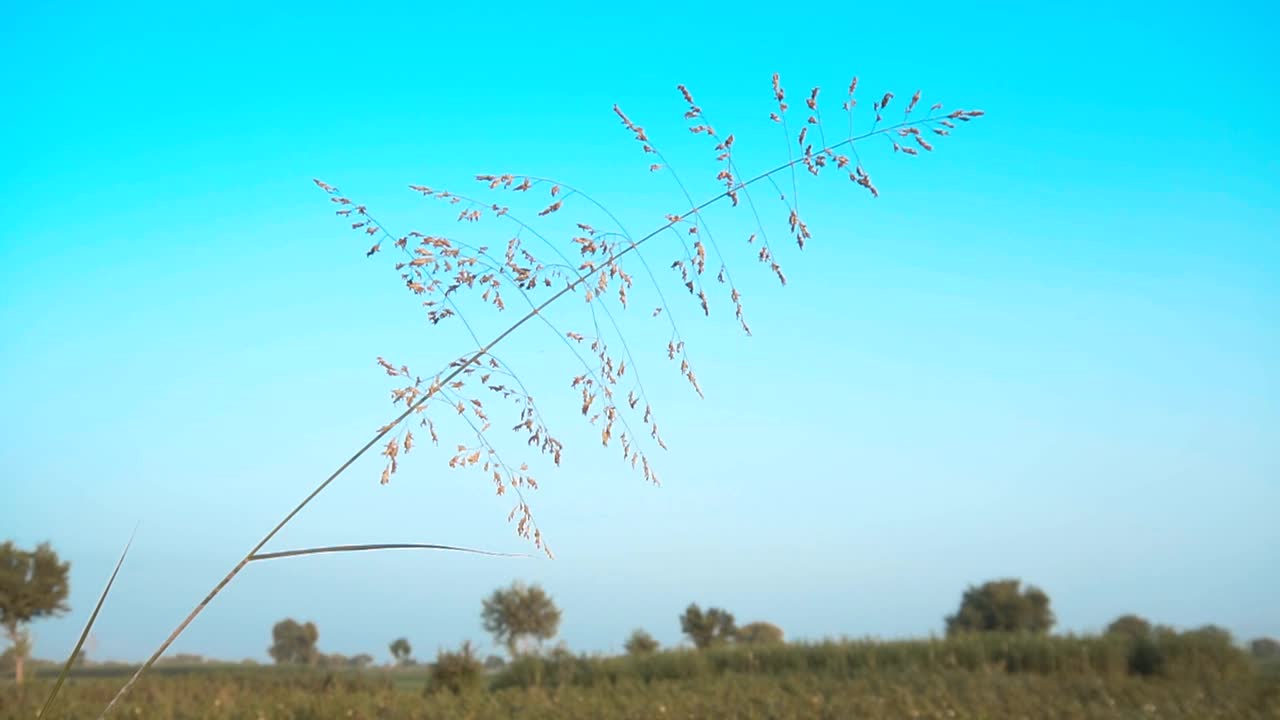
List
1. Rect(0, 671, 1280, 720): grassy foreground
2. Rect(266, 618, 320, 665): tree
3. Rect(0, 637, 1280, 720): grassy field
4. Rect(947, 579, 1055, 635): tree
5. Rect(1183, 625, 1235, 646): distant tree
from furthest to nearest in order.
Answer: Rect(266, 618, 320, 665): tree < Rect(947, 579, 1055, 635): tree < Rect(1183, 625, 1235, 646): distant tree < Rect(0, 637, 1280, 720): grassy field < Rect(0, 671, 1280, 720): grassy foreground

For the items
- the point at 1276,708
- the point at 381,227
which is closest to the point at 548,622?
the point at 1276,708

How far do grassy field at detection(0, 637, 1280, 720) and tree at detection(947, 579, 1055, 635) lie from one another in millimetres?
20847

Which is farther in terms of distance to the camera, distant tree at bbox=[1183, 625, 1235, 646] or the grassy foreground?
distant tree at bbox=[1183, 625, 1235, 646]

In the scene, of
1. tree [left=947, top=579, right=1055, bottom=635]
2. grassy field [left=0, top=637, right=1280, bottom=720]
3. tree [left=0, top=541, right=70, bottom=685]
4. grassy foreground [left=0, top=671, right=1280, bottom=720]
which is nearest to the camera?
grassy foreground [left=0, top=671, right=1280, bottom=720]

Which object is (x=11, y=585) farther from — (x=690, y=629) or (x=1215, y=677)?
(x=1215, y=677)

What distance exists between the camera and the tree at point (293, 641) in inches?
1752

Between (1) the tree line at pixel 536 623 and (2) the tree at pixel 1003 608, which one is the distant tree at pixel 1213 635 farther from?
(2) the tree at pixel 1003 608

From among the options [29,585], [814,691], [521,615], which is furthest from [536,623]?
[814,691]

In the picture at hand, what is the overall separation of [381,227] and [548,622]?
3574cm

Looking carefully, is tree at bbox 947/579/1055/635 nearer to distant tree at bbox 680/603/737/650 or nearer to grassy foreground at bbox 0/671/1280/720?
distant tree at bbox 680/603/737/650

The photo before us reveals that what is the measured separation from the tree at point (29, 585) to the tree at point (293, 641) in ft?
62.1

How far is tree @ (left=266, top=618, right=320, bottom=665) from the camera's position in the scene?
44500 millimetres

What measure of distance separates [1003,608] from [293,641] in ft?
113

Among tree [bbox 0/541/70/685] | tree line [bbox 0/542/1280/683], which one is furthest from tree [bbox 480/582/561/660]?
tree [bbox 0/541/70/685]
